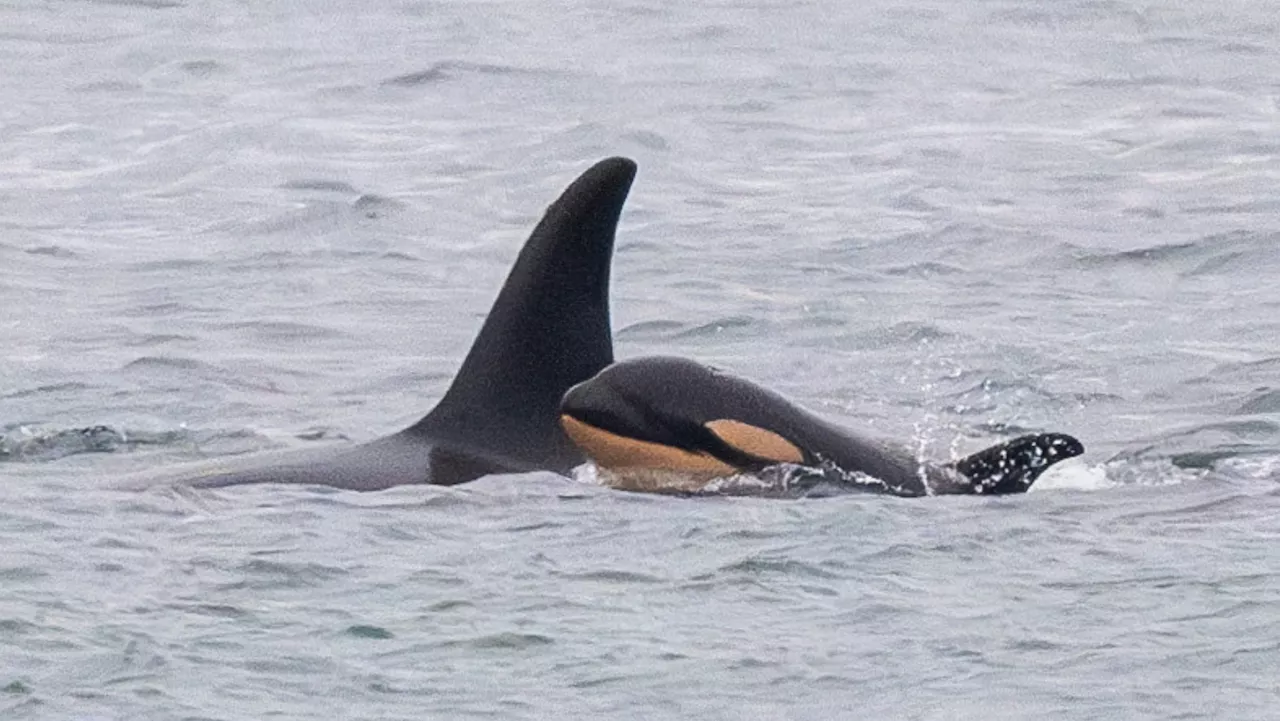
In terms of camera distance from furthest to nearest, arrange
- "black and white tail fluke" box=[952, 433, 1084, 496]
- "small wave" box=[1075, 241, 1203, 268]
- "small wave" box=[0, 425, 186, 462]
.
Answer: "small wave" box=[1075, 241, 1203, 268] → "small wave" box=[0, 425, 186, 462] → "black and white tail fluke" box=[952, 433, 1084, 496]

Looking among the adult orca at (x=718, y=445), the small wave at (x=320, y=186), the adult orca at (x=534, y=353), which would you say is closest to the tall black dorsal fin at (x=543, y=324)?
the adult orca at (x=534, y=353)

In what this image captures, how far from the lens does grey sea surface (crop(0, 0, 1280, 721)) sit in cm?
1016

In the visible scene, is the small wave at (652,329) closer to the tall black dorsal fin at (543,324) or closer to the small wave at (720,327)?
the small wave at (720,327)

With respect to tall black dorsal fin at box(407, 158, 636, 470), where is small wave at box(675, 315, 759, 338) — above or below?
below

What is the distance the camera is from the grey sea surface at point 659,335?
10.2 m

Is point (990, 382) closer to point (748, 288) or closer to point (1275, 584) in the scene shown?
point (748, 288)

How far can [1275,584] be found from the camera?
1107cm

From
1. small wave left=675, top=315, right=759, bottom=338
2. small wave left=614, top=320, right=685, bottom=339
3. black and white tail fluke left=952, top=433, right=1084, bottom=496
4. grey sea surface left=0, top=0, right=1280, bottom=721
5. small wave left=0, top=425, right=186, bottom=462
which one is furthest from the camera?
small wave left=614, top=320, right=685, bottom=339

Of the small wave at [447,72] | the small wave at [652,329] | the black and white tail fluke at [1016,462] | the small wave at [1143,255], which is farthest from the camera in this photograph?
the small wave at [447,72]

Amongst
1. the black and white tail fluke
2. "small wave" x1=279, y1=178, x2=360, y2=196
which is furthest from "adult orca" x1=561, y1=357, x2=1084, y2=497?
"small wave" x1=279, y1=178, x2=360, y2=196

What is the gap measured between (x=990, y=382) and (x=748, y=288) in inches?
135

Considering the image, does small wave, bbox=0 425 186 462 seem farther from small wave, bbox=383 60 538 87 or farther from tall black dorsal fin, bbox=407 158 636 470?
small wave, bbox=383 60 538 87

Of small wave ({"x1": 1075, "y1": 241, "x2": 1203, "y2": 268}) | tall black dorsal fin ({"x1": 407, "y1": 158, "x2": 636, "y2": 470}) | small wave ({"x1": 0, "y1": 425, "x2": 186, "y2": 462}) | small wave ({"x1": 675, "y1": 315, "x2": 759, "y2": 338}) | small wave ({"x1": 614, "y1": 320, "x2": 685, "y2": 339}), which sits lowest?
small wave ({"x1": 1075, "y1": 241, "x2": 1203, "y2": 268})

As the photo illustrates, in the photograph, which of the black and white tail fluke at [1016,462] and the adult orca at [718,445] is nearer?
the black and white tail fluke at [1016,462]
